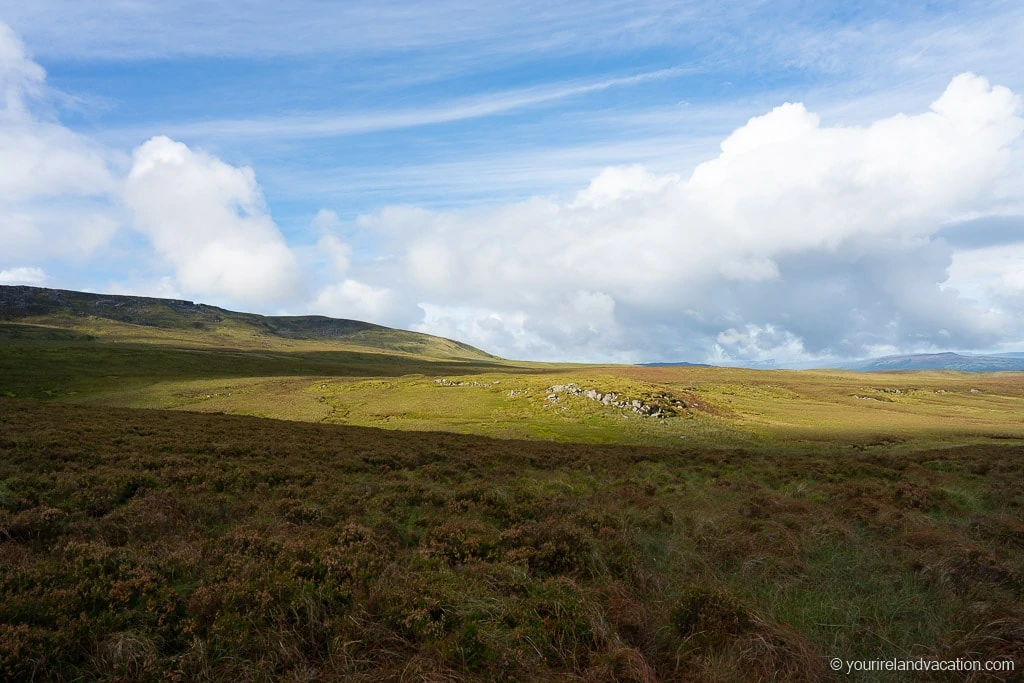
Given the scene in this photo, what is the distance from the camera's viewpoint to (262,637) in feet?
19.5

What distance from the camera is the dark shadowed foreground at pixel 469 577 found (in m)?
5.79

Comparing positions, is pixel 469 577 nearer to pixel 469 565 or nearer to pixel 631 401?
pixel 469 565

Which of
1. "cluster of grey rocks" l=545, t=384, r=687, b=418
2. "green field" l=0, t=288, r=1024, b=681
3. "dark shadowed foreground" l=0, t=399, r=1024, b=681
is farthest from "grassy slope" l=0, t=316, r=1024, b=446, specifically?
"dark shadowed foreground" l=0, t=399, r=1024, b=681

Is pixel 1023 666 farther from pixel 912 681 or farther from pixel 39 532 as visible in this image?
pixel 39 532

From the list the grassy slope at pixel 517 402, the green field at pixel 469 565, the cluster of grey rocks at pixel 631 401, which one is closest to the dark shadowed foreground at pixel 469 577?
the green field at pixel 469 565

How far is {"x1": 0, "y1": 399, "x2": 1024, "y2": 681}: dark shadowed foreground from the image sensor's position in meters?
5.79

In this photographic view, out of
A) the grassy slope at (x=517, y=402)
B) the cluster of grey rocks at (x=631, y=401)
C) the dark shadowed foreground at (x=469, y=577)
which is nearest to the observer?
the dark shadowed foreground at (x=469, y=577)

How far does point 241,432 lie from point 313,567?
20.4 m

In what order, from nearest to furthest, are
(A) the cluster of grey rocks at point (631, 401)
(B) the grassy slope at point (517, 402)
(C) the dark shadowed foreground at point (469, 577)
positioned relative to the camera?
(C) the dark shadowed foreground at point (469, 577) < (B) the grassy slope at point (517, 402) < (A) the cluster of grey rocks at point (631, 401)

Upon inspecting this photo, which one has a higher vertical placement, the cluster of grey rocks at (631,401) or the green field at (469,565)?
the green field at (469,565)

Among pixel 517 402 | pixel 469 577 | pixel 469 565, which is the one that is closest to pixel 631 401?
pixel 517 402

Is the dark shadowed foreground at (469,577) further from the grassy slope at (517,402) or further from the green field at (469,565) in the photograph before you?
the grassy slope at (517,402)

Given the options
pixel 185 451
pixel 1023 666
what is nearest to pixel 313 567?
pixel 1023 666

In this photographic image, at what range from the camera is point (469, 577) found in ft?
24.8
